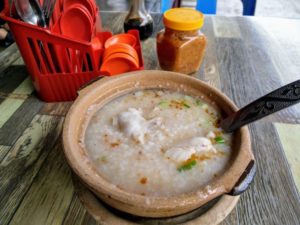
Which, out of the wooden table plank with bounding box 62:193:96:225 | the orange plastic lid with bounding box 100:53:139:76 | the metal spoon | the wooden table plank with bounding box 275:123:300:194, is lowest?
the wooden table plank with bounding box 275:123:300:194

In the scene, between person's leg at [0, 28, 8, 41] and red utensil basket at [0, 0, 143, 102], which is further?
person's leg at [0, 28, 8, 41]

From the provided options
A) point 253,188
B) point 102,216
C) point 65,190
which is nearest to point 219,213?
point 253,188

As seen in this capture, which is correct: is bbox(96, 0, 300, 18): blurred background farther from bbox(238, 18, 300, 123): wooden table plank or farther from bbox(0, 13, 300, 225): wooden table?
bbox(0, 13, 300, 225): wooden table

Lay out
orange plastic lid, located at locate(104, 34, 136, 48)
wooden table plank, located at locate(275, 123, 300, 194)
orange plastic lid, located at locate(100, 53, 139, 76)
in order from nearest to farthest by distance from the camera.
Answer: wooden table plank, located at locate(275, 123, 300, 194)
orange plastic lid, located at locate(100, 53, 139, 76)
orange plastic lid, located at locate(104, 34, 136, 48)

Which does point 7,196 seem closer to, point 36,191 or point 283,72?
point 36,191

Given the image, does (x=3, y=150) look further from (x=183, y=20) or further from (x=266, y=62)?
(x=266, y=62)

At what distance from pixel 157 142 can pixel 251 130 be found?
15.7 inches

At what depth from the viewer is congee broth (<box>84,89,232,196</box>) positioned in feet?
2.15

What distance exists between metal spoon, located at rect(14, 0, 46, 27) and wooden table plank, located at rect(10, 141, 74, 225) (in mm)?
499

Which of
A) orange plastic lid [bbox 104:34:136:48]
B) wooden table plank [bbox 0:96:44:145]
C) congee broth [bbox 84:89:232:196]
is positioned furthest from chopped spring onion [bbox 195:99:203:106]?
wooden table plank [bbox 0:96:44:145]

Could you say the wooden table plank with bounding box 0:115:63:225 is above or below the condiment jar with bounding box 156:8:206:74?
below

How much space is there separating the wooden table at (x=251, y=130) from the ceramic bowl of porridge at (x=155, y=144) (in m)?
0.14

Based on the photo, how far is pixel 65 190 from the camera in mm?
745

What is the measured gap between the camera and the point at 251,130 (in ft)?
3.11
